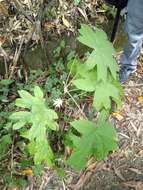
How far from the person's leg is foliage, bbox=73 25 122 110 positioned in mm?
458

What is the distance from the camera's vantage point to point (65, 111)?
3.26m

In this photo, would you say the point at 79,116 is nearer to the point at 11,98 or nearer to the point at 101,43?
the point at 11,98

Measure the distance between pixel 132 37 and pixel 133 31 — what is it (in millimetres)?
56


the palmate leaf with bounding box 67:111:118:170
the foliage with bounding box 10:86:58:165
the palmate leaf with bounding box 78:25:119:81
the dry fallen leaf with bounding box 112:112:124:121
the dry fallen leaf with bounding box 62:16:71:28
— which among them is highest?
the palmate leaf with bounding box 78:25:119:81

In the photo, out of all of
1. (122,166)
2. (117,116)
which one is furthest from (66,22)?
(122,166)

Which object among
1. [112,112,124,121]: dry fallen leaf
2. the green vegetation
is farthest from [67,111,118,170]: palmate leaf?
[112,112,124,121]: dry fallen leaf

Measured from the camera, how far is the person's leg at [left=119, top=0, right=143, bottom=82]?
9.48 ft

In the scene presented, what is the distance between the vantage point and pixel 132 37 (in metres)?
3.06

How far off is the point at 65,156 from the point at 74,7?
4.14ft

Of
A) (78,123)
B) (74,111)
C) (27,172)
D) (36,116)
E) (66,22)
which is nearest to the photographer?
(36,116)

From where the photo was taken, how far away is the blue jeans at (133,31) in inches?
114

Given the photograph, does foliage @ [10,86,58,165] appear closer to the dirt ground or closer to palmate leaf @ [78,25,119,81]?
palmate leaf @ [78,25,119,81]

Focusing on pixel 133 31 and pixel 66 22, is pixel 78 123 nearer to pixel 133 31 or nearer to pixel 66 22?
pixel 133 31

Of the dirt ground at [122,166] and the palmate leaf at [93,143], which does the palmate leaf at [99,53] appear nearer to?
the palmate leaf at [93,143]
